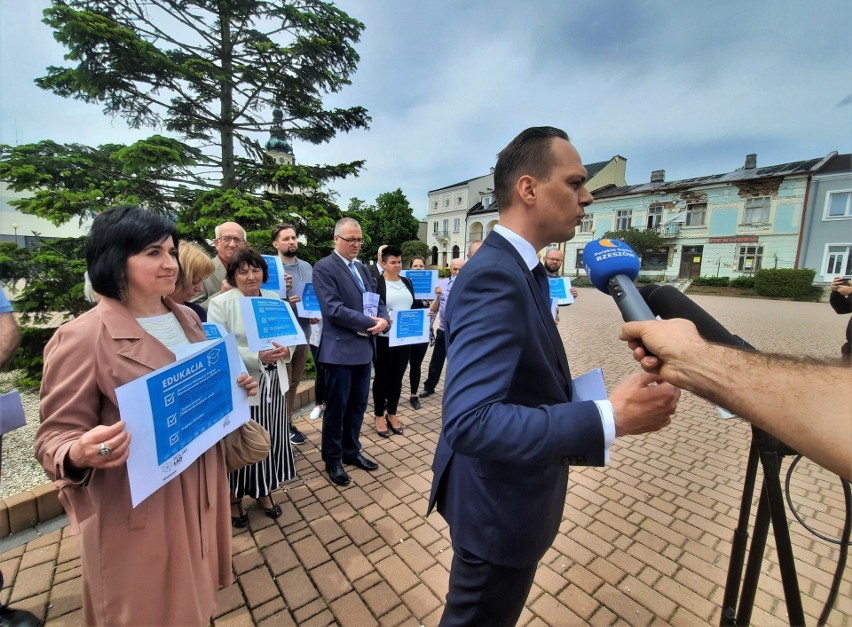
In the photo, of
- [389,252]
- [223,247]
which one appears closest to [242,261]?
[223,247]

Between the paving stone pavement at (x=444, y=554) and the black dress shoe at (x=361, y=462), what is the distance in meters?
0.10

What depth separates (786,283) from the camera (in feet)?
85.3

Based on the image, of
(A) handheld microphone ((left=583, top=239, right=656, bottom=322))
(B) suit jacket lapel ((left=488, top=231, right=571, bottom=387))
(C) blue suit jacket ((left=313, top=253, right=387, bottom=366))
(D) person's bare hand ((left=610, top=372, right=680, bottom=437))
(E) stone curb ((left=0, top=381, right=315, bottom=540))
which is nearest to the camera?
(D) person's bare hand ((left=610, top=372, right=680, bottom=437))

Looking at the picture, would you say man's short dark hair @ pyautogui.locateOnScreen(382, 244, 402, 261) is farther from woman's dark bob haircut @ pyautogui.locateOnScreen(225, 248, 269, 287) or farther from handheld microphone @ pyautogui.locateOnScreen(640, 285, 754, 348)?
handheld microphone @ pyautogui.locateOnScreen(640, 285, 754, 348)

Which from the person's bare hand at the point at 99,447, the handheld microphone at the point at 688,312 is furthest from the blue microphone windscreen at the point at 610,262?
the person's bare hand at the point at 99,447

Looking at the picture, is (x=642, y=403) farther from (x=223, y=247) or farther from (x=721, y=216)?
(x=721, y=216)

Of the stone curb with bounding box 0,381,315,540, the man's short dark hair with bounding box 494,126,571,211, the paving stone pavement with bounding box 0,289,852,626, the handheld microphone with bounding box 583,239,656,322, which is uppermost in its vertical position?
the man's short dark hair with bounding box 494,126,571,211

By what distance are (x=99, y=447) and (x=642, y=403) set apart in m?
1.71

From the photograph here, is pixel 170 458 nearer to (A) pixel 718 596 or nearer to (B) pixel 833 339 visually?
(A) pixel 718 596

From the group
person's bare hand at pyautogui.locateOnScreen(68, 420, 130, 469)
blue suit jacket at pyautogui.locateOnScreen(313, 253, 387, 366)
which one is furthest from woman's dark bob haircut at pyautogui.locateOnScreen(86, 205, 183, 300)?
blue suit jacket at pyautogui.locateOnScreen(313, 253, 387, 366)

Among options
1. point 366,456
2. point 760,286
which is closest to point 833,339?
point 366,456

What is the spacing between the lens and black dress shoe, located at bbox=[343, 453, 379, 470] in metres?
3.78

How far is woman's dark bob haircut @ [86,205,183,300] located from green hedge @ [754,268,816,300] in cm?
3602

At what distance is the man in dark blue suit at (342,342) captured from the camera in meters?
3.49
